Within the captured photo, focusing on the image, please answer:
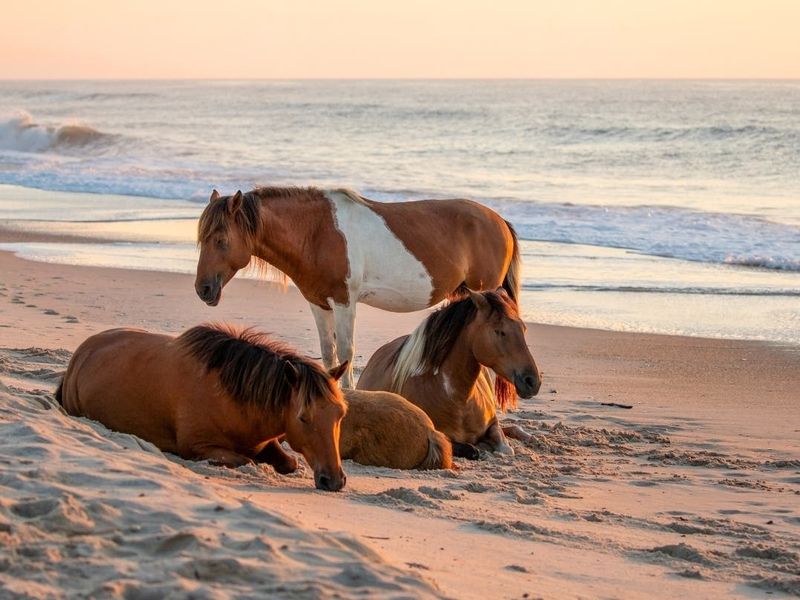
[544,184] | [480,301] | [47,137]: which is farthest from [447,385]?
[47,137]

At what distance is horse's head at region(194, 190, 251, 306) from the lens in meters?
7.49

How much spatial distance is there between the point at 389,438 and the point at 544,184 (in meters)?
20.9

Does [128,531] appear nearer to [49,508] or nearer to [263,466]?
[49,508]

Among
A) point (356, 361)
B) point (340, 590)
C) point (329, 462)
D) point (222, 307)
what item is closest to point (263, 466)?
point (329, 462)

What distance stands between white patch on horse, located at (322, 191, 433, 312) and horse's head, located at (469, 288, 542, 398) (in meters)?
1.53

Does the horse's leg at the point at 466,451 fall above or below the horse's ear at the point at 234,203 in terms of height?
below

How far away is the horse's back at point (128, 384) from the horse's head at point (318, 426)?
2.24ft

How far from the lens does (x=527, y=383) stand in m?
6.51

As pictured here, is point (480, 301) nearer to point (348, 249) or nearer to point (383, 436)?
point (383, 436)

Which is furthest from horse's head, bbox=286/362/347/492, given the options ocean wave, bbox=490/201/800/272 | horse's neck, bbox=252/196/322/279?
ocean wave, bbox=490/201/800/272

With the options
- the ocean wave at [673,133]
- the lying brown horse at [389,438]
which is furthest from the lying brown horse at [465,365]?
the ocean wave at [673,133]

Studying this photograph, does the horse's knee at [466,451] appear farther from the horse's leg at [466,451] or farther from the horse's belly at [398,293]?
the horse's belly at [398,293]

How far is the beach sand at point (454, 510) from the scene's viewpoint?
357cm

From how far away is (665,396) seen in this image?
8.89m
